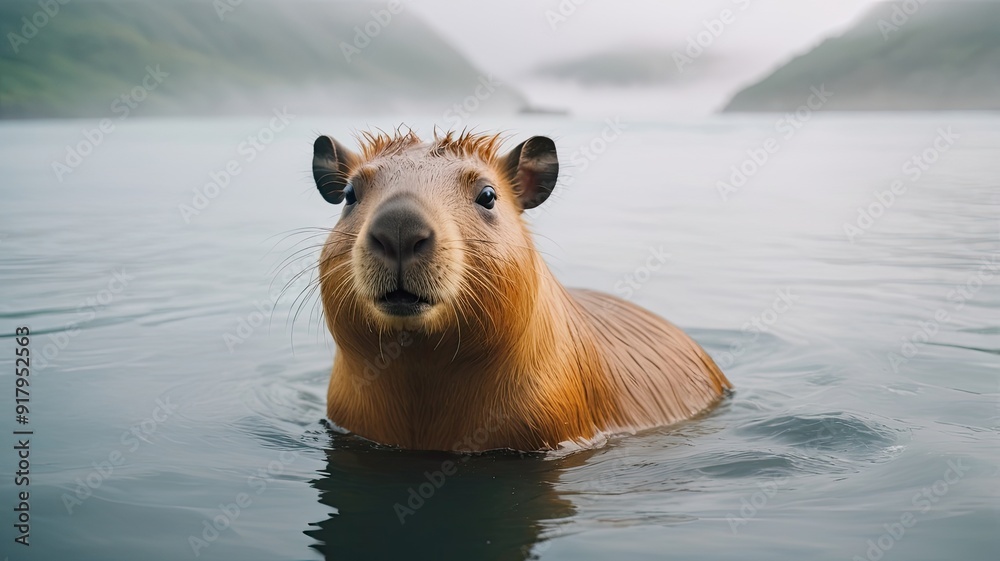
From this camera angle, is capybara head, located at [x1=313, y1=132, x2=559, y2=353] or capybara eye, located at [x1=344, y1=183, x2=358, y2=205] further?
capybara eye, located at [x1=344, y1=183, x2=358, y2=205]

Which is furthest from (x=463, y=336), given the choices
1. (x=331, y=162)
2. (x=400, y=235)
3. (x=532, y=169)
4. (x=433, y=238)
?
(x=331, y=162)

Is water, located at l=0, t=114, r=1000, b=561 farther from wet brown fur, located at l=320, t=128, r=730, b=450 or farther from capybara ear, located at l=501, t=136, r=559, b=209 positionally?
capybara ear, located at l=501, t=136, r=559, b=209

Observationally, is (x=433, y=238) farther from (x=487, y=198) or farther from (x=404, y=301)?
(x=487, y=198)

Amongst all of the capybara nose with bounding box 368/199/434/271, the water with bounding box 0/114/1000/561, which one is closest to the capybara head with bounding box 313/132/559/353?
the capybara nose with bounding box 368/199/434/271

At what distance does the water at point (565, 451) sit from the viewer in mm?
4418

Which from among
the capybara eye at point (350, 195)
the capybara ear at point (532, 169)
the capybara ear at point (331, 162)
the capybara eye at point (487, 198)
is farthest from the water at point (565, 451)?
the capybara ear at point (532, 169)

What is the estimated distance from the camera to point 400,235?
4.37m

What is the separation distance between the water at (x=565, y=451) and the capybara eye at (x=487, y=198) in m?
0.86

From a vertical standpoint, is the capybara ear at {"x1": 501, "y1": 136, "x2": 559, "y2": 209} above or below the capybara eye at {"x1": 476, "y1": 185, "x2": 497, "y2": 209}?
above

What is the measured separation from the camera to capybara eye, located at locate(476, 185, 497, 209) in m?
5.05

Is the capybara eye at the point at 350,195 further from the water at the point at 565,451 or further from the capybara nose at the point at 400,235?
the capybara nose at the point at 400,235

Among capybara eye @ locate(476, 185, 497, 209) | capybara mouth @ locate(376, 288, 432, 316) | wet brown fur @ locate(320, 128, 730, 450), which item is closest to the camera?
capybara mouth @ locate(376, 288, 432, 316)

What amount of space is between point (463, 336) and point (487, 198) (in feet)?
2.27

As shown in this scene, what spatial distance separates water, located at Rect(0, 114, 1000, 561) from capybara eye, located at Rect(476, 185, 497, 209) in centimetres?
86
